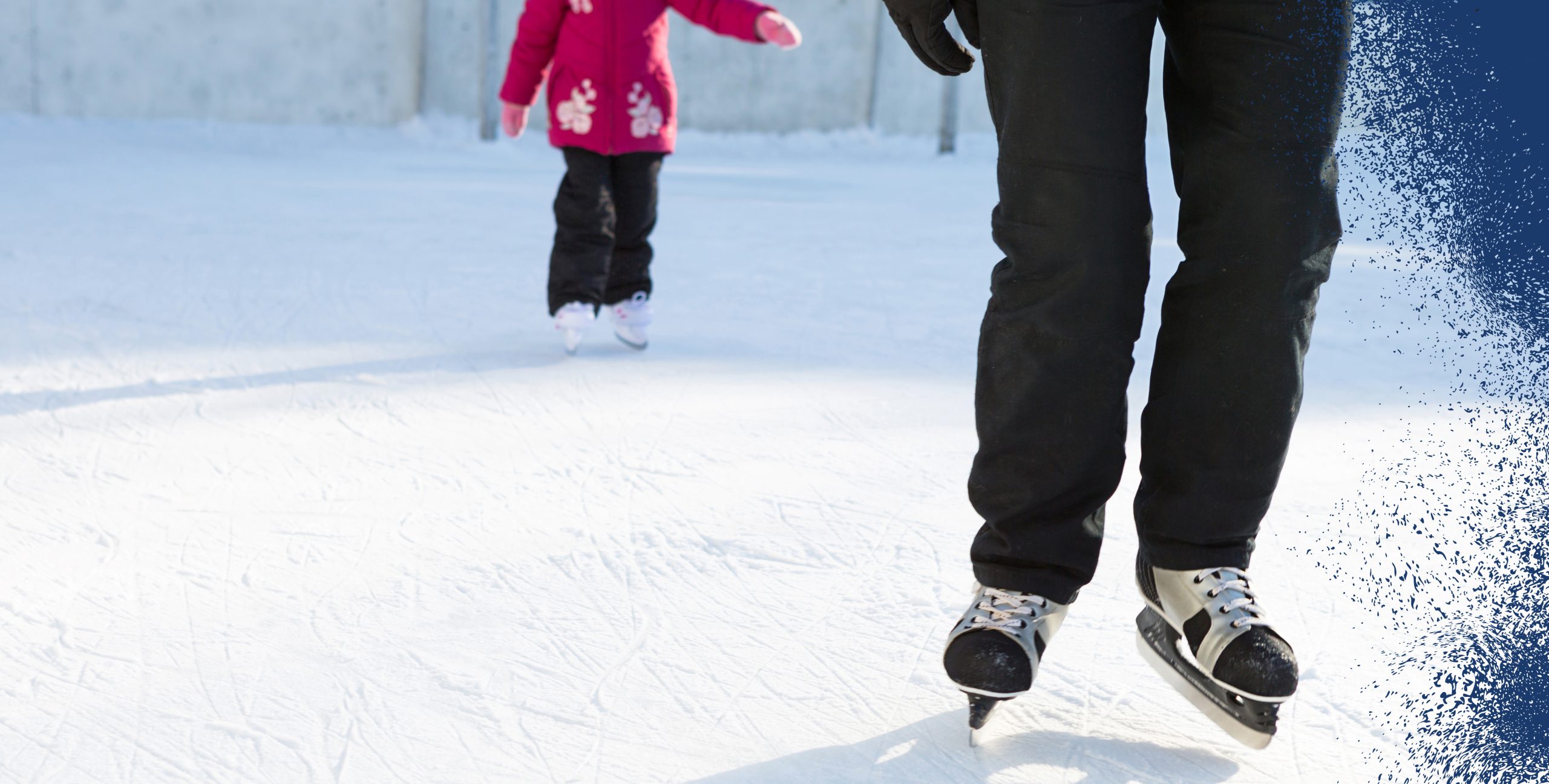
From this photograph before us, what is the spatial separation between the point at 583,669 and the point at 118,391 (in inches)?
55.0

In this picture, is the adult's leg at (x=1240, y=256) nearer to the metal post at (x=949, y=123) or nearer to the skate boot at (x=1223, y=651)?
the skate boot at (x=1223, y=651)

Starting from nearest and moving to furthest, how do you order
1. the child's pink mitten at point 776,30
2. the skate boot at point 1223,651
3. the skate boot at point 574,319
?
the skate boot at point 1223,651
the child's pink mitten at point 776,30
the skate boot at point 574,319

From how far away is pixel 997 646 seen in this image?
1.01 meters

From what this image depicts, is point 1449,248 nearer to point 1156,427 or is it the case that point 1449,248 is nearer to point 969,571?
point 969,571

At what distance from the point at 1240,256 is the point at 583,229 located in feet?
5.92

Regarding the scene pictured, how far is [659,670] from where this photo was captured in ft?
3.85

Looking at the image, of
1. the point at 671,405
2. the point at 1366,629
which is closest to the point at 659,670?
the point at 1366,629

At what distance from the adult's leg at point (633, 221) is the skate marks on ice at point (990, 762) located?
180 cm

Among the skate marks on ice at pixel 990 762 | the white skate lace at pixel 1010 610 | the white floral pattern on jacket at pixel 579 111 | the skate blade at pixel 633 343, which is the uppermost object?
the white floral pattern on jacket at pixel 579 111

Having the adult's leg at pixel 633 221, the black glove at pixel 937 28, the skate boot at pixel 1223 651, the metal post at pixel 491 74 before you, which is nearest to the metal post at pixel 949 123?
the metal post at pixel 491 74

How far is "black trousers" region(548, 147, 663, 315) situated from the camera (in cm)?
264

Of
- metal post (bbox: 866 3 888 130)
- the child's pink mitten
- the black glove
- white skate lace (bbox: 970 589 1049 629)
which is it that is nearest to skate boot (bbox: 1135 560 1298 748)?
white skate lace (bbox: 970 589 1049 629)

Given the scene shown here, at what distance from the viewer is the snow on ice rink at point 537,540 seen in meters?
1.04

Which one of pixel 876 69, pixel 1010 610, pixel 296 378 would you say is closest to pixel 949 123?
pixel 876 69
